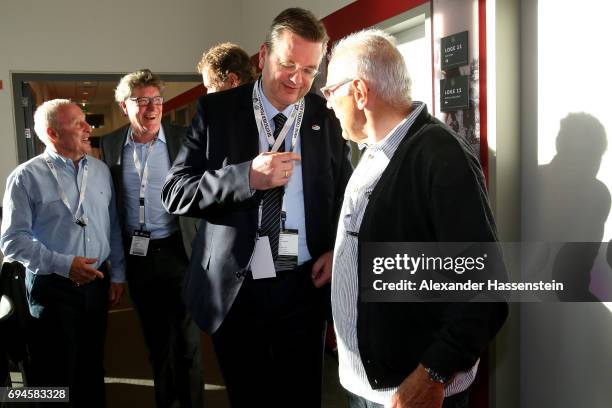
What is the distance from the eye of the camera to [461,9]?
2.44 meters

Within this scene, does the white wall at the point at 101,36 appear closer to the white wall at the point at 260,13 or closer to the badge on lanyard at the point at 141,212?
the white wall at the point at 260,13

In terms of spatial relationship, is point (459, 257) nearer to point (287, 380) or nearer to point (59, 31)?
point (287, 380)

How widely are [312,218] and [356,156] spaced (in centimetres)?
228

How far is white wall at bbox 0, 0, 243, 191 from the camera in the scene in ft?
19.4

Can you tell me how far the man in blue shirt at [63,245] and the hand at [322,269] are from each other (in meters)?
1.34

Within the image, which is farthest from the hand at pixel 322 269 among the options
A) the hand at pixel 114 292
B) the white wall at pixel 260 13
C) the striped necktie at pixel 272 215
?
the white wall at pixel 260 13

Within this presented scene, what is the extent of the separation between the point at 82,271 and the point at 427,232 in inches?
75.2

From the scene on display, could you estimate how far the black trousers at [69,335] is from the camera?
2697 millimetres

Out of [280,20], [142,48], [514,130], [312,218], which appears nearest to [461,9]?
[514,130]

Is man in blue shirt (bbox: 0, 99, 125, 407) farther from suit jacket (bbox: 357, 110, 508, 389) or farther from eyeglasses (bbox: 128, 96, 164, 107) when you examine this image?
suit jacket (bbox: 357, 110, 508, 389)

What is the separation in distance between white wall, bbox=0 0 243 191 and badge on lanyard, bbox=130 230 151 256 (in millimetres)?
3849

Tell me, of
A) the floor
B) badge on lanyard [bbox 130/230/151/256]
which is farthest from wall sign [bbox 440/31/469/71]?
the floor

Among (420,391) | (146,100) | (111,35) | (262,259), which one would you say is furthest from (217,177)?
(111,35)

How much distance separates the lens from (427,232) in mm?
1295
